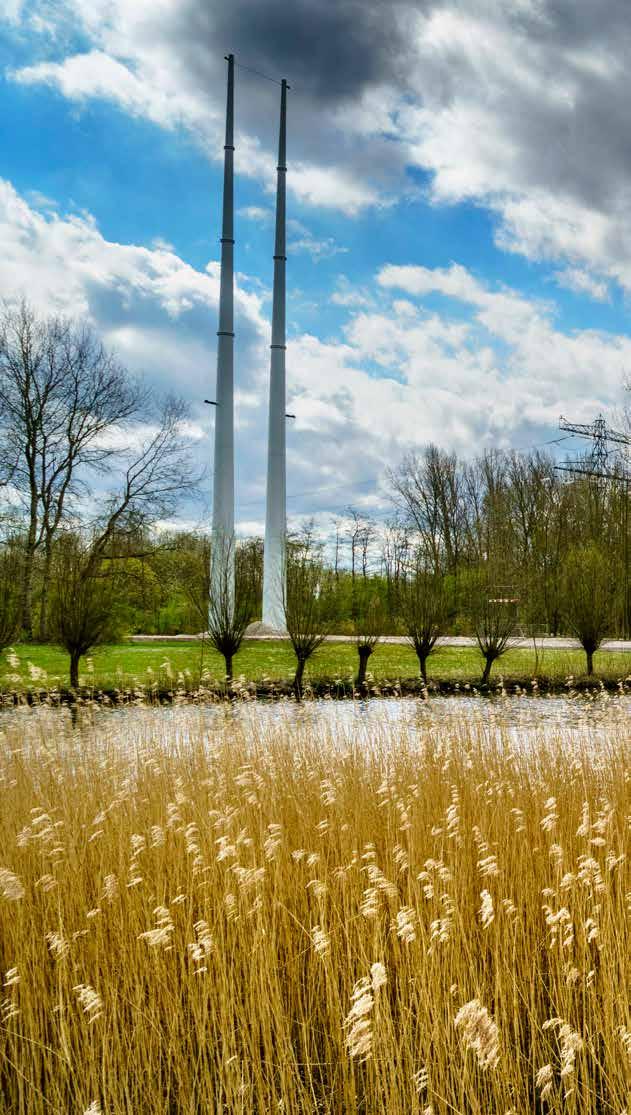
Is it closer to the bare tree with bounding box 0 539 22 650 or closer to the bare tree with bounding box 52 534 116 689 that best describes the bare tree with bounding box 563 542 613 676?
the bare tree with bounding box 52 534 116 689

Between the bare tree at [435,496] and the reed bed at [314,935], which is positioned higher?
the bare tree at [435,496]

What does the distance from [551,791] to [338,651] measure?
662 inches

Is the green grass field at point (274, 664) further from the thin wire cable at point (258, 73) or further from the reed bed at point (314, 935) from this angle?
the thin wire cable at point (258, 73)

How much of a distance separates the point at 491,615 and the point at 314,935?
14.7 metres

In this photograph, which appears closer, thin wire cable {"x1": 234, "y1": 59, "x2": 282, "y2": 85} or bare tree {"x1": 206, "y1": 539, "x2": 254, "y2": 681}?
bare tree {"x1": 206, "y1": 539, "x2": 254, "y2": 681}

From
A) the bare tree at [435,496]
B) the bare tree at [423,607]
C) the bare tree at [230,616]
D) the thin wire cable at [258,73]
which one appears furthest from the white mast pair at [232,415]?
the bare tree at [435,496]

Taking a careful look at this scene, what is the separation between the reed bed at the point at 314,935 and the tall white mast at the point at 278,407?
17048 millimetres

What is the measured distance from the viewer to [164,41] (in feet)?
44.0

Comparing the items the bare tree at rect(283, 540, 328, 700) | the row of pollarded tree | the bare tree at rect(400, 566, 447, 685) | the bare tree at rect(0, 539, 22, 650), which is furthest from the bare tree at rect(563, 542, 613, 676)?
the bare tree at rect(0, 539, 22, 650)

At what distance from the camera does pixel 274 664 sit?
1878 centimetres

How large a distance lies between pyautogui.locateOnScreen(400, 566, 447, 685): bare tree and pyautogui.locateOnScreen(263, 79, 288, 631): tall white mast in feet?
24.2

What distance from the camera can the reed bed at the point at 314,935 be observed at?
2.40 m

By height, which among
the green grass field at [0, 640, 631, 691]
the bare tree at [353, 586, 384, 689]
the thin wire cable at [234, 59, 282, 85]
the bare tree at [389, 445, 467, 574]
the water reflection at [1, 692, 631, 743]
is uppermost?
the thin wire cable at [234, 59, 282, 85]

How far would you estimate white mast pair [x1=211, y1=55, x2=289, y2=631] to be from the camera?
69.1 ft
